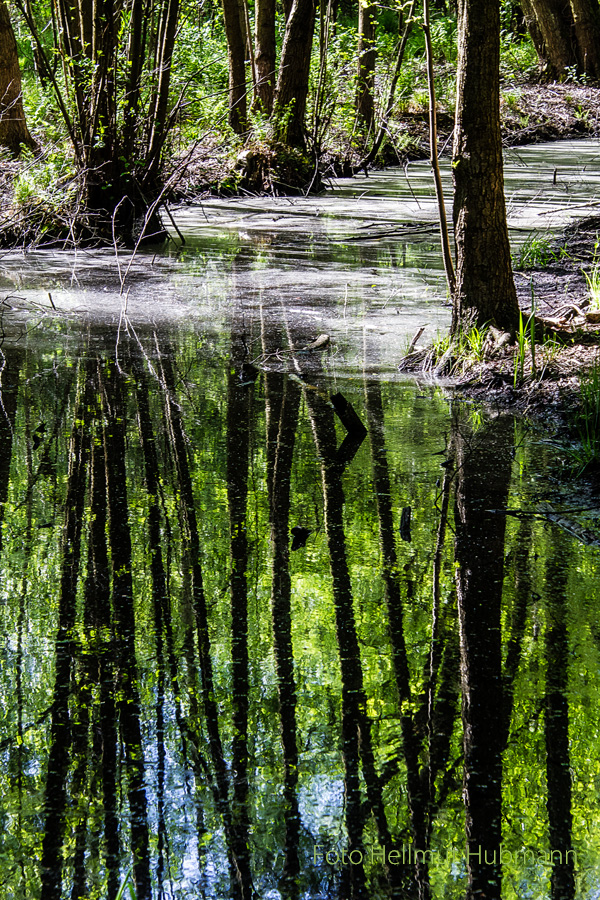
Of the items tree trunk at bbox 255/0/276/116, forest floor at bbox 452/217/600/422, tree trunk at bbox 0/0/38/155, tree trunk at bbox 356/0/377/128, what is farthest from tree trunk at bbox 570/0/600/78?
forest floor at bbox 452/217/600/422

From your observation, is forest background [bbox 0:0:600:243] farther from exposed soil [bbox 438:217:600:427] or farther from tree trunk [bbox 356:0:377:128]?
exposed soil [bbox 438:217:600:427]

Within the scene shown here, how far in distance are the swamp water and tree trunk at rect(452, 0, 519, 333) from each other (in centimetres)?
66

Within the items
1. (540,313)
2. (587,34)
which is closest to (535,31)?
(587,34)

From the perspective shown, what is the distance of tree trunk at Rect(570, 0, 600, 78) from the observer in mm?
23297

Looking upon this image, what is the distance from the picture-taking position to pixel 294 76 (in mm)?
14844

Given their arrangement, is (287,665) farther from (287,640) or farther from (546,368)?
(546,368)

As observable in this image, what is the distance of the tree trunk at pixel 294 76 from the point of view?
1459 cm

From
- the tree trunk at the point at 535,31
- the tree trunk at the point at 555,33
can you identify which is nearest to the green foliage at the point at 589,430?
the tree trunk at the point at 555,33

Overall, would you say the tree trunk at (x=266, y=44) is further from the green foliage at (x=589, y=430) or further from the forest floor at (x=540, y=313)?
the green foliage at (x=589, y=430)

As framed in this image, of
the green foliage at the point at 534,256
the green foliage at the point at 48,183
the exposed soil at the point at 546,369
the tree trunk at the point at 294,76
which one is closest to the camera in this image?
the exposed soil at the point at 546,369

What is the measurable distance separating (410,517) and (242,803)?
6.20 feet

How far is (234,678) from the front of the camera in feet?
9.48

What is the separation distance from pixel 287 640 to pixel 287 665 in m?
0.16

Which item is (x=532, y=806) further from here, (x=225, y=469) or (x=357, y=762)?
(x=225, y=469)
